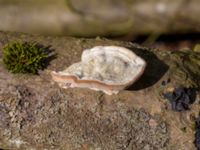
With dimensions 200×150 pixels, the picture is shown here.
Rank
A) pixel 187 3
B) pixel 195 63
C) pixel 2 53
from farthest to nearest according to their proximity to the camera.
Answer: pixel 187 3 → pixel 195 63 → pixel 2 53

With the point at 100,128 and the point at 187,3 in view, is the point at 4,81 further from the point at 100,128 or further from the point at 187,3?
the point at 187,3

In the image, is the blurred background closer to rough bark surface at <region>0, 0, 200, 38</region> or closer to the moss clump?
rough bark surface at <region>0, 0, 200, 38</region>

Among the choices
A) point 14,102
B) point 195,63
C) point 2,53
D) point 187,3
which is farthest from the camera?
point 187,3

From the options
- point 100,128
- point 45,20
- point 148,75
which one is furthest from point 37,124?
point 45,20

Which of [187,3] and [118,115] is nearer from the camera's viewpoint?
[118,115]

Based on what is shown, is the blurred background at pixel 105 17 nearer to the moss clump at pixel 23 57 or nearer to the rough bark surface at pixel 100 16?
the rough bark surface at pixel 100 16

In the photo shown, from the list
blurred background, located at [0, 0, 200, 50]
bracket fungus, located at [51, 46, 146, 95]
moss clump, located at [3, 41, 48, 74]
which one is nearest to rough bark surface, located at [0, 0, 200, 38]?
blurred background, located at [0, 0, 200, 50]

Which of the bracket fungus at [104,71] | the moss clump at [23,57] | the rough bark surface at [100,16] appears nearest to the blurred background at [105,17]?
the rough bark surface at [100,16]
